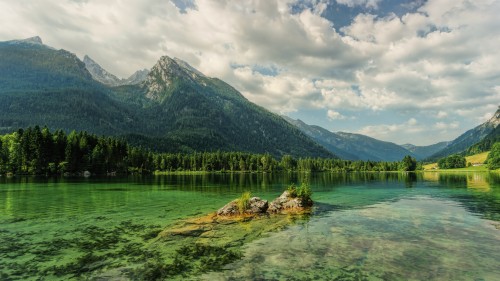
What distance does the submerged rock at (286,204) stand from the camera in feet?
146

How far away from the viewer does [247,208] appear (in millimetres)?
41969

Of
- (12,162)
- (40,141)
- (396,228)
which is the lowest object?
(396,228)

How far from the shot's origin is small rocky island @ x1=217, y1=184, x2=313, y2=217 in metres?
40.5

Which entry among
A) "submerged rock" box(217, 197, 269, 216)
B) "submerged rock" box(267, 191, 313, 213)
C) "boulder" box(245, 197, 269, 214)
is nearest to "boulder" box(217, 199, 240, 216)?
"submerged rock" box(217, 197, 269, 216)

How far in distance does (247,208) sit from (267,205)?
4.20 metres

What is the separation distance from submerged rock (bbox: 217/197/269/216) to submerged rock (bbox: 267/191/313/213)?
1.19 meters

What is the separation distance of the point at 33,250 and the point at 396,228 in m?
34.2

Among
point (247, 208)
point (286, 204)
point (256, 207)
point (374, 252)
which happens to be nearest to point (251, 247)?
point (374, 252)

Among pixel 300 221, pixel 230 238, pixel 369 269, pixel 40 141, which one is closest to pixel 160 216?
pixel 230 238

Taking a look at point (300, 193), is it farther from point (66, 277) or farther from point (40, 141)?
point (40, 141)

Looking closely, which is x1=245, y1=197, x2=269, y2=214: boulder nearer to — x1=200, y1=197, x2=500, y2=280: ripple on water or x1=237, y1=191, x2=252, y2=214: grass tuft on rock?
x1=237, y1=191, x2=252, y2=214: grass tuft on rock

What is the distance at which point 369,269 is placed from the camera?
19.0m

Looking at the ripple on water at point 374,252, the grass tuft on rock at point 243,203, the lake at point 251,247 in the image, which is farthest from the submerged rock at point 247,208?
the ripple on water at point 374,252

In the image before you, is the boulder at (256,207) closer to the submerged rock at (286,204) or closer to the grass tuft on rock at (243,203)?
the grass tuft on rock at (243,203)
